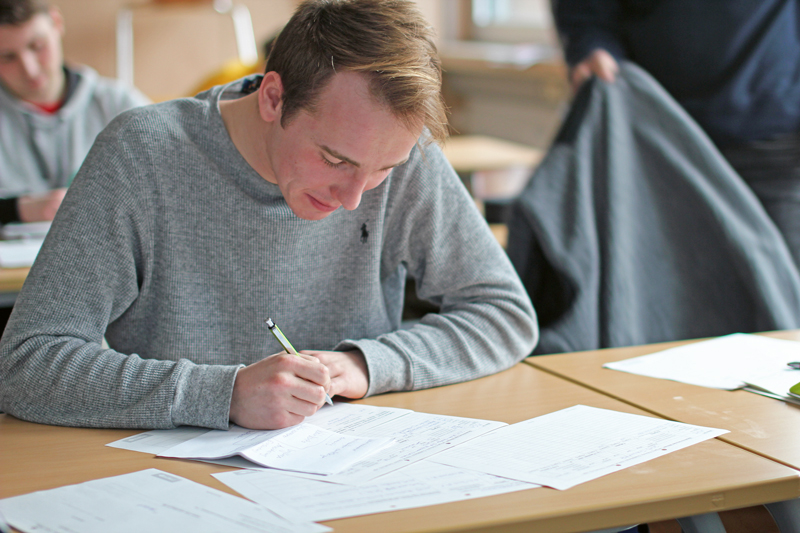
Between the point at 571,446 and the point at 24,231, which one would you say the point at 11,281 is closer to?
the point at 24,231

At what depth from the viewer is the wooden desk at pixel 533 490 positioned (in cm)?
69

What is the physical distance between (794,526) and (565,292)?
86cm

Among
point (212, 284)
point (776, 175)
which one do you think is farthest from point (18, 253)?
point (776, 175)

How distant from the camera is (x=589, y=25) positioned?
2.04 meters

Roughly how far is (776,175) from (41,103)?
2228 millimetres

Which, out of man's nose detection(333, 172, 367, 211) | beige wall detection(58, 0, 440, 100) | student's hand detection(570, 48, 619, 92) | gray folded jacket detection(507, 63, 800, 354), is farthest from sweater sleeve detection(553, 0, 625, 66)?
beige wall detection(58, 0, 440, 100)

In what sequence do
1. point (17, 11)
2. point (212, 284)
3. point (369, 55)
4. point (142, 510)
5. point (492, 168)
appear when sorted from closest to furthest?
point (142, 510) → point (369, 55) → point (212, 284) → point (17, 11) → point (492, 168)

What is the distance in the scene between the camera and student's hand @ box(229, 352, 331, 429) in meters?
0.92

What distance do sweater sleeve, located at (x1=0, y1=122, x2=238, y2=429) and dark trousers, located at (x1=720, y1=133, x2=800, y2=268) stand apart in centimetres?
148

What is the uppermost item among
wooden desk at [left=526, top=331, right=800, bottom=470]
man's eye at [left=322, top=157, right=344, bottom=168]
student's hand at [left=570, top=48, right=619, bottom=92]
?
student's hand at [left=570, top=48, right=619, bottom=92]

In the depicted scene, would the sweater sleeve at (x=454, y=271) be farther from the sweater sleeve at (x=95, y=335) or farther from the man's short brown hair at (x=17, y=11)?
the man's short brown hair at (x=17, y=11)

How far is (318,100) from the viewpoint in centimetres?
100

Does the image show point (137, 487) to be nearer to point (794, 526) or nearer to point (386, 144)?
point (386, 144)

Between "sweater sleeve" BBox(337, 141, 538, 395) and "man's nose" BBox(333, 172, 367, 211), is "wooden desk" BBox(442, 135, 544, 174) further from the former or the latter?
"man's nose" BBox(333, 172, 367, 211)
